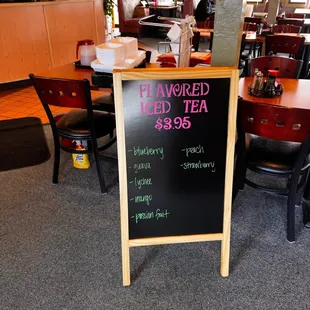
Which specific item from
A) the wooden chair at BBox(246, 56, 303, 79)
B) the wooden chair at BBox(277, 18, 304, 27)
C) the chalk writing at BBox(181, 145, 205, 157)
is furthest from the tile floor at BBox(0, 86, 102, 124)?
the wooden chair at BBox(277, 18, 304, 27)

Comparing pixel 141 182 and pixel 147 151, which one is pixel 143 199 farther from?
pixel 147 151

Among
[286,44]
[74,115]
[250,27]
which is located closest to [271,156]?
[74,115]

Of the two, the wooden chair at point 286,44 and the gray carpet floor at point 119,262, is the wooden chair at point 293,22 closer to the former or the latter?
the wooden chair at point 286,44

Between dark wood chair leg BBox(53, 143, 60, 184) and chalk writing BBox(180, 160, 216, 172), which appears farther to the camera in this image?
dark wood chair leg BBox(53, 143, 60, 184)

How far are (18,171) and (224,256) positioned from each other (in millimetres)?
1829

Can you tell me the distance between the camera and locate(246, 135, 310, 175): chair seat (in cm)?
189

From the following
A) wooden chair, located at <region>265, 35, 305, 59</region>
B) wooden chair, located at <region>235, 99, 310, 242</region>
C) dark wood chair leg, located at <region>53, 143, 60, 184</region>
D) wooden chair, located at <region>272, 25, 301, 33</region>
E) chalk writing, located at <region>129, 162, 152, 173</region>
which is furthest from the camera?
wooden chair, located at <region>272, 25, 301, 33</region>

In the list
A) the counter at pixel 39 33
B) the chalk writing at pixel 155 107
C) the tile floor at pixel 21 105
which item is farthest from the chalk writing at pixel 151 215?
the counter at pixel 39 33

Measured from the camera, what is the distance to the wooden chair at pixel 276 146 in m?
1.65

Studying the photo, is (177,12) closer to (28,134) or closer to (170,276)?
(28,134)

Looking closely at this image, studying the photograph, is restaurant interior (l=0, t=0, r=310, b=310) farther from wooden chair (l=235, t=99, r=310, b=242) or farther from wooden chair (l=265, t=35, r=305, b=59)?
wooden chair (l=265, t=35, r=305, b=59)

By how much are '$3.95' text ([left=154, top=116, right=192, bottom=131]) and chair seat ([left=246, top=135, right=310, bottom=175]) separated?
2.10 ft

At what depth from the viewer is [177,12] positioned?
858cm

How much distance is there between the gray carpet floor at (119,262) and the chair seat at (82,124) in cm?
46
